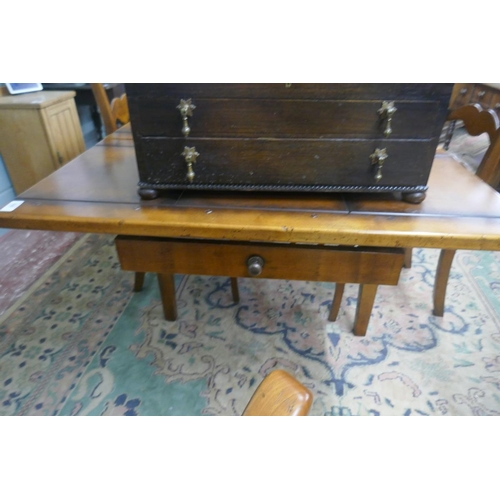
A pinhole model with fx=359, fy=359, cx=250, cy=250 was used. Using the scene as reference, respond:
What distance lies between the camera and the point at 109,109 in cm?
134

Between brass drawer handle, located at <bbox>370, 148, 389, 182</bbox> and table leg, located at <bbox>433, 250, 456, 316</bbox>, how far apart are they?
601 millimetres

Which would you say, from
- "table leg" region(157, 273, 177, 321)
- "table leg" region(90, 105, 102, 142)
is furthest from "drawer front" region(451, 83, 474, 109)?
"table leg" region(90, 105, 102, 142)

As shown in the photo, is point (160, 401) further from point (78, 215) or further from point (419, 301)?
point (419, 301)

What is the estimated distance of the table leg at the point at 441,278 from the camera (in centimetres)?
121

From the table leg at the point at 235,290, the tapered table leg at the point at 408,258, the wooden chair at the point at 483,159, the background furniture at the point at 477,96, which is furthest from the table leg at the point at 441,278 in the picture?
the background furniture at the point at 477,96

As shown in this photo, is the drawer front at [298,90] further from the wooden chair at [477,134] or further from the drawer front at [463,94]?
the drawer front at [463,94]

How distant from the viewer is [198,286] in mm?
1481

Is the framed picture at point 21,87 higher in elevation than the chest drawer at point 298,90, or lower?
lower

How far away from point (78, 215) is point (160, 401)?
0.60m

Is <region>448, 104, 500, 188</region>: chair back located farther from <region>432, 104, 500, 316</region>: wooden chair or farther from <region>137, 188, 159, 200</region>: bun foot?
<region>137, 188, 159, 200</region>: bun foot

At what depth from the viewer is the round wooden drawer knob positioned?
0.78 meters

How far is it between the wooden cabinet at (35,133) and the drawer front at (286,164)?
129 cm
